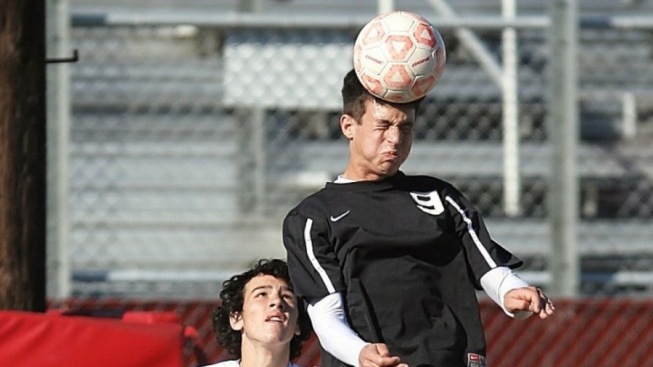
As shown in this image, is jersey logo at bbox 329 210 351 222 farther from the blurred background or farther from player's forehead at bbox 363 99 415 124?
the blurred background

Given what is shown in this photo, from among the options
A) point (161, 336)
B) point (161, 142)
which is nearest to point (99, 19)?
point (161, 142)


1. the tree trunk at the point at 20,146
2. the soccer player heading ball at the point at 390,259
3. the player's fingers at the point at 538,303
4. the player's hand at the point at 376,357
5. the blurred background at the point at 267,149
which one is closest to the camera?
the player's hand at the point at 376,357

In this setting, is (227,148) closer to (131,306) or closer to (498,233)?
(131,306)

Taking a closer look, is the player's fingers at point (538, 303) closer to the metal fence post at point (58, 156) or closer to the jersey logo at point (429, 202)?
the jersey logo at point (429, 202)

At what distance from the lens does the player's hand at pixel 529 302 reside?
317 cm

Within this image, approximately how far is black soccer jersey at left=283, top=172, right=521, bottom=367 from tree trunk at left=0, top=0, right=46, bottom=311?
43.1 inches

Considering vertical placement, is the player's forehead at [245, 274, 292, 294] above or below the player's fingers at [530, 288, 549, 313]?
below

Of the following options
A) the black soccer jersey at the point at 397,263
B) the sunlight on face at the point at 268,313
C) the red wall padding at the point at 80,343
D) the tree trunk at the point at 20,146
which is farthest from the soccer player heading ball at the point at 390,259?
the tree trunk at the point at 20,146

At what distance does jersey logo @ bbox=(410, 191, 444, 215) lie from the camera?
347 cm

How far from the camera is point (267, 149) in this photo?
6.25 m

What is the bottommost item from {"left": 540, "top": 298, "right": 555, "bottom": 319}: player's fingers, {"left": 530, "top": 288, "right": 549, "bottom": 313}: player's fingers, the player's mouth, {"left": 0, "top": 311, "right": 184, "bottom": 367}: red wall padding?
{"left": 0, "top": 311, "right": 184, "bottom": 367}: red wall padding

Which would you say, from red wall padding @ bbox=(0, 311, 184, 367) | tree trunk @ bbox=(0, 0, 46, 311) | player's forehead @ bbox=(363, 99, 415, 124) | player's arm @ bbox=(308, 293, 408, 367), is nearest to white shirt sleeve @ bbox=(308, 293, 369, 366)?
player's arm @ bbox=(308, 293, 408, 367)

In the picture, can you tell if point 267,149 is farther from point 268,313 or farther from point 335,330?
point 335,330

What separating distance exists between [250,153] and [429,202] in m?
2.82
